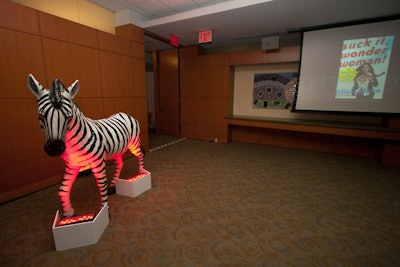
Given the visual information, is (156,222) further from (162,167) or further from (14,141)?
(14,141)

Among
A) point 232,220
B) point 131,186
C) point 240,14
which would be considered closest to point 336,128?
point 240,14

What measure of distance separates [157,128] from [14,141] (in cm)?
436

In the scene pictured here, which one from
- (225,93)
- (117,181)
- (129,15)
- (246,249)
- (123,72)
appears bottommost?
(246,249)

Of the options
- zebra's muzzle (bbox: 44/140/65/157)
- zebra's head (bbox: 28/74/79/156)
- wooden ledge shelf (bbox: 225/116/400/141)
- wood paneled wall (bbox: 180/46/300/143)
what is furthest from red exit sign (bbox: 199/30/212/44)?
zebra's muzzle (bbox: 44/140/65/157)

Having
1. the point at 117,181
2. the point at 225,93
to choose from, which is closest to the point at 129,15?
the point at 225,93

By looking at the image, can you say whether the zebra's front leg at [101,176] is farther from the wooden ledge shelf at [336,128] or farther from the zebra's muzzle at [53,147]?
the wooden ledge shelf at [336,128]

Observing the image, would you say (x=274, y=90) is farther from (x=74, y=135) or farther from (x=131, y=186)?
(x=74, y=135)

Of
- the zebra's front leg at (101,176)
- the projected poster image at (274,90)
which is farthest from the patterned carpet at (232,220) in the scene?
the projected poster image at (274,90)

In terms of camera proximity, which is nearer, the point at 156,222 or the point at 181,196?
the point at 156,222

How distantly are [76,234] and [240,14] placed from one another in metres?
4.11

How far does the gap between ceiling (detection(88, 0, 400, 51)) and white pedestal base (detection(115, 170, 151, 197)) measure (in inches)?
127

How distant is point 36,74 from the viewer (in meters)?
2.57

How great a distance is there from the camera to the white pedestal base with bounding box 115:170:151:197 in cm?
246

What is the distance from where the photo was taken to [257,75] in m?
5.23
